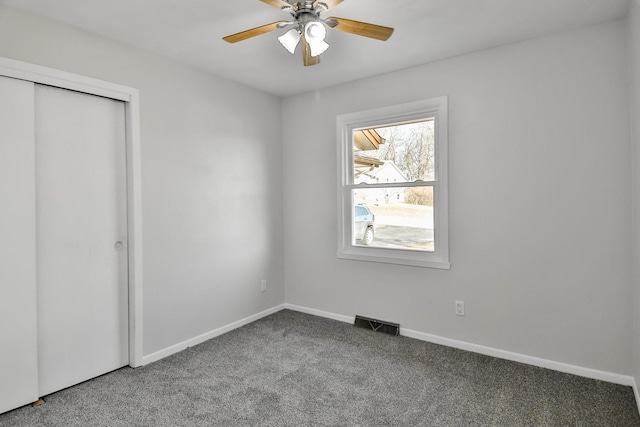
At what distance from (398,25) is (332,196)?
1.77 metres

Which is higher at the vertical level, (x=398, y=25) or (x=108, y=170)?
(x=398, y=25)

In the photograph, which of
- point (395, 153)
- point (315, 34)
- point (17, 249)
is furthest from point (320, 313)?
point (315, 34)

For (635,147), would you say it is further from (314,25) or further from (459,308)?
(314,25)

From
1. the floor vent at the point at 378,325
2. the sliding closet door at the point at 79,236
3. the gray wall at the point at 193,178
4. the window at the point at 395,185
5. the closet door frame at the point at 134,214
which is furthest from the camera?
the floor vent at the point at 378,325

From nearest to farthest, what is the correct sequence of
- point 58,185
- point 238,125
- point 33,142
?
point 33,142
point 58,185
point 238,125

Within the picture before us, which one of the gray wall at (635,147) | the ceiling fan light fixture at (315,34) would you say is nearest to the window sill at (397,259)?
the gray wall at (635,147)

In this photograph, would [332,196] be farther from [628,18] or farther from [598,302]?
[628,18]

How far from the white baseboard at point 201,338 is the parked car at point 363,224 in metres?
1.29

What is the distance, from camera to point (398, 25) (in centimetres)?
246

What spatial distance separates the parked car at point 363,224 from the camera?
11.9ft

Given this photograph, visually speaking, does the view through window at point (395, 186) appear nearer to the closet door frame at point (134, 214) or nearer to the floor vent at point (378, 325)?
the floor vent at point (378, 325)

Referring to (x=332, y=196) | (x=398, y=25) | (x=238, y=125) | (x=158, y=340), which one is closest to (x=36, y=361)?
(x=158, y=340)

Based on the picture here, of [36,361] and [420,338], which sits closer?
[36,361]

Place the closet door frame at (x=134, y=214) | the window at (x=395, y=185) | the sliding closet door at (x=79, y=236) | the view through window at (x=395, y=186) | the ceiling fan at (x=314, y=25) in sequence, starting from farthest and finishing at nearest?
the view through window at (x=395, y=186) < the window at (x=395, y=185) < the closet door frame at (x=134, y=214) < the sliding closet door at (x=79, y=236) < the ceiling fan at (x=314, y=25)
